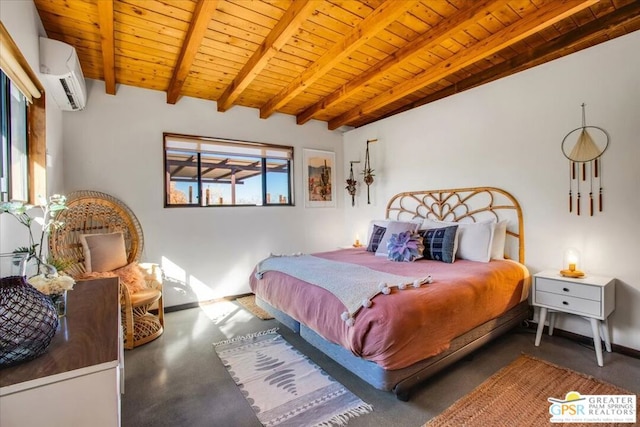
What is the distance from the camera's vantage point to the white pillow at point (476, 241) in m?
3.01

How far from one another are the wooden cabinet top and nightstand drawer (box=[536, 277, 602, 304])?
3.08m


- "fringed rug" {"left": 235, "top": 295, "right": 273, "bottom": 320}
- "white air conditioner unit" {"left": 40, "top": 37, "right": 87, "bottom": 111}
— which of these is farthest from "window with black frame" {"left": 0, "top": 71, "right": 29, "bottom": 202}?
"fringed rug" {"left": 235, "top": 295, "right": 273, "bottom": 320}

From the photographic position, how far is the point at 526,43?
2.93 m

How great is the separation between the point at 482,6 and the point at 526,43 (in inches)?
44.3

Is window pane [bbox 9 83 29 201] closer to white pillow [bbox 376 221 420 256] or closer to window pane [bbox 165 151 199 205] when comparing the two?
window pane [bbox 165 151 199 205]

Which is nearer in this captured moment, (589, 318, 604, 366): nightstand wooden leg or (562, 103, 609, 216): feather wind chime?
(589, 318, 604, 366): nightstand wooden leg

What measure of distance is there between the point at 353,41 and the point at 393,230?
2.03 m

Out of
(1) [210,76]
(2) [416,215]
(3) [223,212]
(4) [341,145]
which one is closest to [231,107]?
(1) [210,76]

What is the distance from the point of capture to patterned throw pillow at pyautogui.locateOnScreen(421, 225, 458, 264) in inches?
121

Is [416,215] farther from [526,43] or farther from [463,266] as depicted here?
[526,43]

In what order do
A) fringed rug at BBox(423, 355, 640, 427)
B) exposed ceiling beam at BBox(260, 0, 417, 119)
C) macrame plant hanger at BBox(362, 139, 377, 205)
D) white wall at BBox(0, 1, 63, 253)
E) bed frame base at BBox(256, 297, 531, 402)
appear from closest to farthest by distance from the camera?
white wall at BBox(0, 1, 63, 253), fringed rug at BBox(423, 355, 640, 427), bed frame base at BBox(256, 297, 531, 402), exposed ceiling beam at BBox(260, 0, 417, 119), macrame plant hanger at BBox(362, 139, 377, 205)

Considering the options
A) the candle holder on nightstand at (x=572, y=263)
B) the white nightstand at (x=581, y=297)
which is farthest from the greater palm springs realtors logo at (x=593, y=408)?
the candle holder on nightstand at (x=572, y=263)

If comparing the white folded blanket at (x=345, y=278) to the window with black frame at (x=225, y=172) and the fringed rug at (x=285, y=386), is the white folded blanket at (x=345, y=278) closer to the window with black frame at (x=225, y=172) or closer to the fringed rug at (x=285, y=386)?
the fringed rug at (x=285, y=386)

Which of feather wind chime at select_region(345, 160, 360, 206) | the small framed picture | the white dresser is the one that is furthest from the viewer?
feather wind chime at select_region(345, 160, 360, 206)
